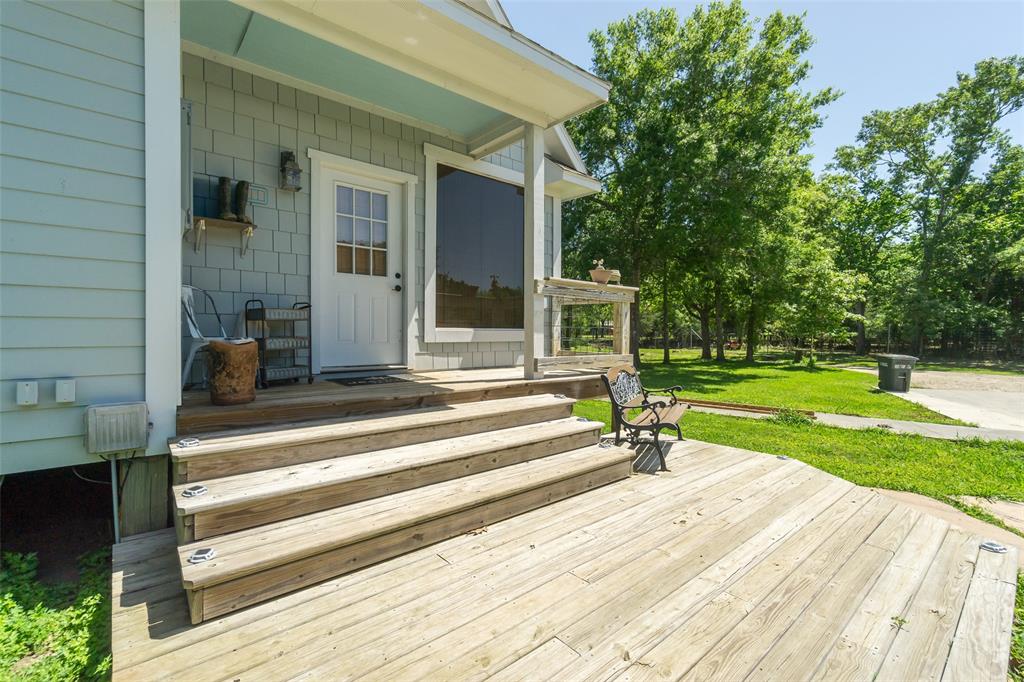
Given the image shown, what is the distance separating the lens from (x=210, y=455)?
7.11 feet

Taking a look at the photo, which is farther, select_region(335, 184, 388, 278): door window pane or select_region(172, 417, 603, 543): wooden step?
select_region(335, 184, 388, 278): door window pane

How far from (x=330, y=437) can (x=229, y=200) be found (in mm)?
2378

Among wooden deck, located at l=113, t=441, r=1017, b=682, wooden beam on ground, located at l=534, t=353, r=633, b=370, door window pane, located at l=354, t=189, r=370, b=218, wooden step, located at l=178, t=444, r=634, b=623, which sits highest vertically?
door window pane, located at l=354, t=189, r=370, b=218

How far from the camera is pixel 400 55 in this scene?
331cm

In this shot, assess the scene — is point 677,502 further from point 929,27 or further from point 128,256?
point 929,27

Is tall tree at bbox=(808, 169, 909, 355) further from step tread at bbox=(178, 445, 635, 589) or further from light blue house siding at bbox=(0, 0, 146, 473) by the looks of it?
light blue house siding at bbox=(0, 0, 146, 473)

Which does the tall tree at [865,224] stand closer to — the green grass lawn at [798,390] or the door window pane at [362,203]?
the green grass lawn at [798,390]

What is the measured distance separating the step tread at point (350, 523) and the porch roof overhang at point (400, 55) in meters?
3.04

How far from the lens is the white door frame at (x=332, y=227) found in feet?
13.7

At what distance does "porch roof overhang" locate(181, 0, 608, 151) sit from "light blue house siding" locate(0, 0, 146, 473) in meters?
0.90

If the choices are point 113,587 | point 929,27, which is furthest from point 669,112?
point 113,587

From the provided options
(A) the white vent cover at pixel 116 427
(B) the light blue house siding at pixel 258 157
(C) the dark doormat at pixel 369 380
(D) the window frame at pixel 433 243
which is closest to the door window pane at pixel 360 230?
(B) the light blue house siding at pixel 258 157

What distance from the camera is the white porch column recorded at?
4195mm

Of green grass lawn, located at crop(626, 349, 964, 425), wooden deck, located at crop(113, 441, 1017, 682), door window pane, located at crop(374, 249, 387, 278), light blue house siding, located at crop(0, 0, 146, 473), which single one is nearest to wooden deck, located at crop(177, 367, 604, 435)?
light blue house siding, located at crop(0, 0, 146, 473)
